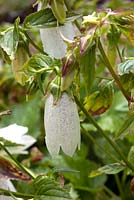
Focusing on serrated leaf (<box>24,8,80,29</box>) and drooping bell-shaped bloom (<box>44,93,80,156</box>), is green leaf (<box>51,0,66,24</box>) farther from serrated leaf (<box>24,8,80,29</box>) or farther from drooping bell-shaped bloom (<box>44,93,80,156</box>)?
drooping bell-shaped bloom (<box>44,93,80,156</box>)

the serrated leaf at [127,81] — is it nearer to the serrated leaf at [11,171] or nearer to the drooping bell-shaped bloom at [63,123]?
the drooping bell-shaped bloom at [63,123]

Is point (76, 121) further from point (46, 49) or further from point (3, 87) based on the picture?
point (3, 87)

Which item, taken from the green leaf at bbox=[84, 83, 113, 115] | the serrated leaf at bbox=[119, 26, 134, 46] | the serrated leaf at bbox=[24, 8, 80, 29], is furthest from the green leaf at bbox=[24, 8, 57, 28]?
the green leaf at bbox=[84, 83, 113, 115]

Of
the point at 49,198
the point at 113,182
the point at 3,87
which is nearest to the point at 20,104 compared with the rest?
the point at 3,87

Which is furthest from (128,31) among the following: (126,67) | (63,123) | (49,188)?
(49,188)

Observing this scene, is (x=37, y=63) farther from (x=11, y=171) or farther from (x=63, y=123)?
(x=11, y=171)

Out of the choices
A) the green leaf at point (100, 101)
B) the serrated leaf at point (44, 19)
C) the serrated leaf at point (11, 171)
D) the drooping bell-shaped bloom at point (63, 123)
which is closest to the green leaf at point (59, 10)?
the serrated leaf at point (44, 19)
